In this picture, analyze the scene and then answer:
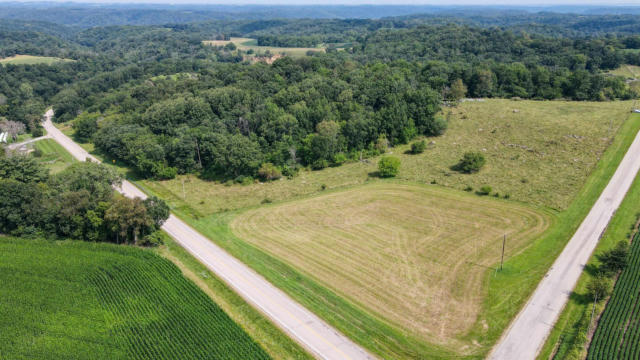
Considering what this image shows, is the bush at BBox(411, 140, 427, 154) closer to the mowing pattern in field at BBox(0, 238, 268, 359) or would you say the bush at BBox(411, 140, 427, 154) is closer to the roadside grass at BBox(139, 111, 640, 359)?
the roadside grass at BBox(139, 111, 640, 359)

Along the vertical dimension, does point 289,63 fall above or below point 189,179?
above

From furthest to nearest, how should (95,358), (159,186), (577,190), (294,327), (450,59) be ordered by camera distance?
1. (450,59)
2. (159,186)
3. (577,190)
4. (294,327)
5. (95,358)

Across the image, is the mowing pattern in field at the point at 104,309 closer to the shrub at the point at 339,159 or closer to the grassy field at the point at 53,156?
the grassy field at the point at 53,156

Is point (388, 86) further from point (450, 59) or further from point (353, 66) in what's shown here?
point (450, 59)

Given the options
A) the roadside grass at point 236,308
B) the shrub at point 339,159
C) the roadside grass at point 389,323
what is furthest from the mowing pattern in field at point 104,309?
the shrub at point 339,159

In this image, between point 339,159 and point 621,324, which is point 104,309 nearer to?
point 621,324

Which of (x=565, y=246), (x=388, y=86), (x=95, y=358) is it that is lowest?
(x=95, y=358)

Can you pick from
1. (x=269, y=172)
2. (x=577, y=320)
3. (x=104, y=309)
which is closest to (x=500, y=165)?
(x=577, y=320)

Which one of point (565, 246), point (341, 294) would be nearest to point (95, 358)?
point (341, 294)
